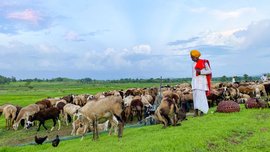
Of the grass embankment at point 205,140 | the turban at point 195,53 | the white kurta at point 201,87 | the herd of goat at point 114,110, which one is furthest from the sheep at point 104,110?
the turban at point 195,53

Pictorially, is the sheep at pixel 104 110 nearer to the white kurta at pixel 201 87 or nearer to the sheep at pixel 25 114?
the white kurta at pixel 201 87

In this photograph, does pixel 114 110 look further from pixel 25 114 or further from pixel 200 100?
pixel 25 114

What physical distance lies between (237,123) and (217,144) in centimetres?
336

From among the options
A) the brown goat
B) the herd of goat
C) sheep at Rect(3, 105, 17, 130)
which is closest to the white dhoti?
the herd of goat

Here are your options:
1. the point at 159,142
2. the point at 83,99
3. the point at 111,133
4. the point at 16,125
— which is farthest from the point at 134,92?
the point at 159,142

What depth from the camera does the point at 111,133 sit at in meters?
14.5

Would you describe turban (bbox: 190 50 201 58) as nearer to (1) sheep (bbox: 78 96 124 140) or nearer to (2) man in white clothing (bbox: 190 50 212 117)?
(2) man in white clothing (bbox: 190 50 212 117)

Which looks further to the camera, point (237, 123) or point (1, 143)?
point (1, 143)

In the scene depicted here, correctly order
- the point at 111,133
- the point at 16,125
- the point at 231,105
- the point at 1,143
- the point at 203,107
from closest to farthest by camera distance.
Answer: the point at 111,133 < the point at 203,107 < the point at 231,105 < the point at 1,143 < the point at 16,125

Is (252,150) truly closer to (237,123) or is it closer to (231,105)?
(237,123)

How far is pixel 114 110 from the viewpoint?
12.9m

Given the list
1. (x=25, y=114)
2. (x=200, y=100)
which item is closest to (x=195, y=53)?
(x=200, y=100)

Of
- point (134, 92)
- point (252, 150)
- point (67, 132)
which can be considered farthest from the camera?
point (134, 92)

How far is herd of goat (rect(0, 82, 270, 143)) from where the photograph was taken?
1311cm
